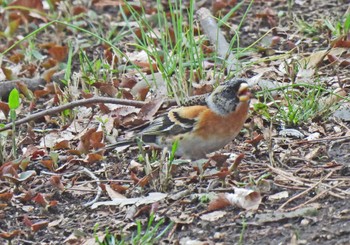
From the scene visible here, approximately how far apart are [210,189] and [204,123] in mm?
459

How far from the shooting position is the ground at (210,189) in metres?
4.05

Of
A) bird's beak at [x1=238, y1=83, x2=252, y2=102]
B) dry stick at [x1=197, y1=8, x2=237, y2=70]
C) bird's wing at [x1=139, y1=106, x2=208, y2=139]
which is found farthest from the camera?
dry stick at [x1=197, y1=8, x2=237, y2=70]

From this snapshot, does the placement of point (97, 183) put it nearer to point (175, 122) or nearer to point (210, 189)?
point (175, 122)

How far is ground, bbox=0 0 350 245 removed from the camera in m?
4.05

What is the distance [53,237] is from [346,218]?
4.82ft

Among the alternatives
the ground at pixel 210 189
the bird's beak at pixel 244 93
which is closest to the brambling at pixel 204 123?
the bird's beak at pixel 244 93

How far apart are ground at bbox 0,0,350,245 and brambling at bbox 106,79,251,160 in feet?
0.36

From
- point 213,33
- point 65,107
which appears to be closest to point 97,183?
point 65,107

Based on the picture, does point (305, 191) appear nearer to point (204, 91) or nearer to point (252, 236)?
point (252, 236)

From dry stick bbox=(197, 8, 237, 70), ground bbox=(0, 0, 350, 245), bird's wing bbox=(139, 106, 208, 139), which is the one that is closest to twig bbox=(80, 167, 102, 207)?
ground bbox=(0, 0, 350, 245)

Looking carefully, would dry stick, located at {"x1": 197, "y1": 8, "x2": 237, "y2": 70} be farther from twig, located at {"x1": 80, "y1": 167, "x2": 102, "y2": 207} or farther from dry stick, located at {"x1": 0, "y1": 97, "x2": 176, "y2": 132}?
twig, located at {"x1": 80, "y1": 167, "x2": 102, "y2": 207}

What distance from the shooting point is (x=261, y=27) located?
7109 mm

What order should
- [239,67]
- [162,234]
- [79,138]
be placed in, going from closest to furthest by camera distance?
[162,234] < [79,138] < [239,67]

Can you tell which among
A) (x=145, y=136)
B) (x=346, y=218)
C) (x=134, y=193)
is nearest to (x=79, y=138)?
(x=145, y=136)
